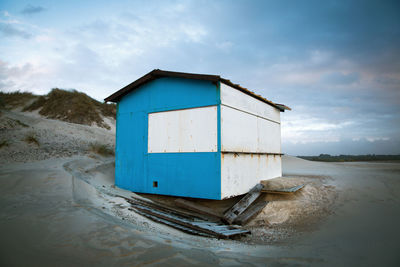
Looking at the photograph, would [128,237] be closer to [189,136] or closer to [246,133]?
[189,136]

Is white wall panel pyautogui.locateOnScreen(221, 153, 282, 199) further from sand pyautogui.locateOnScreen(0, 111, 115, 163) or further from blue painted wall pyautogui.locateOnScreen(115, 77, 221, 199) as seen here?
sand pyautogui.locateOnScreen(0, 111, 115, 163)

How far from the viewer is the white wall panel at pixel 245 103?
9.03 metres

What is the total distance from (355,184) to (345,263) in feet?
25.9

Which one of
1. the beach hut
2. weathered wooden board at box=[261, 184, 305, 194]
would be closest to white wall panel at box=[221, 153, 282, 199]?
the beach hut

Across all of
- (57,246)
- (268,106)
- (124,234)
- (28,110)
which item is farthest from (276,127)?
(28,110)

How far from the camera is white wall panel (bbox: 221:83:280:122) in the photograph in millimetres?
9027

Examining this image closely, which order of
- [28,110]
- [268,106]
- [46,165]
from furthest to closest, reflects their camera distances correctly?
[28,110] < [268,106] < [46,165]

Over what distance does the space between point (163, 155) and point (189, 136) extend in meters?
1.42

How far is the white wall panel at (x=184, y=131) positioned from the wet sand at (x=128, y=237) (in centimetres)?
290

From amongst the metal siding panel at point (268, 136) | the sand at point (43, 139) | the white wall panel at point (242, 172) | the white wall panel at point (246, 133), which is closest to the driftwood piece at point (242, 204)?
the white wall panel at point (242, 172)

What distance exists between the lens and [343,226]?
7348 millimetres

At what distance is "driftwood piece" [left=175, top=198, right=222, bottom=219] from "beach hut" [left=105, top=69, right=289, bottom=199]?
291 millimetres

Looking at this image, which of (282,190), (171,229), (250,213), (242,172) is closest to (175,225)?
(171,229)

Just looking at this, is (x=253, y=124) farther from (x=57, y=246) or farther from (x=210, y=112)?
(x=57, y=246)
